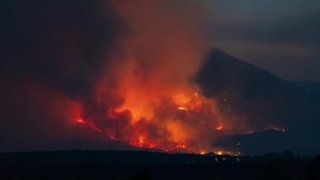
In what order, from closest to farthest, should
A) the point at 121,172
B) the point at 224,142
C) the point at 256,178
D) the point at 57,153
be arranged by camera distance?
the point at 256,178 → the point at 121,172 → the point at 57,153 → the point at 224,142

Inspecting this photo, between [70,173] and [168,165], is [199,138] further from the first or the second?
[70,173]

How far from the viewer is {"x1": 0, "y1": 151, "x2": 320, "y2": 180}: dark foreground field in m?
101

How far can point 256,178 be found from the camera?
100 m

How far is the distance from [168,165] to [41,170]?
77.9 ft

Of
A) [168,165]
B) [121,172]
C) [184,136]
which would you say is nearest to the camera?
[121,172]

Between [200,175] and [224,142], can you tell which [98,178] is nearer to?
[200,175]

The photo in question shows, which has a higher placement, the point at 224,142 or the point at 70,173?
the point at 224,142

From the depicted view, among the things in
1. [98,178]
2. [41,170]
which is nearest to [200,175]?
[98,178]

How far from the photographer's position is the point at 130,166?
111750mm

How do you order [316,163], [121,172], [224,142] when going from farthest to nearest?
[224,142] → [121,172] → [316,163]

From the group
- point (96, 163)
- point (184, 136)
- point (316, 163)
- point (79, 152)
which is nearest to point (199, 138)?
point (184, 136)

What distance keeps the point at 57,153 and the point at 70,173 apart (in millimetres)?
25685

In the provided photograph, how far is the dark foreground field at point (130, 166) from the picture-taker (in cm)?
10062

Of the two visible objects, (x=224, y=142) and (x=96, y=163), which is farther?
(x=224, y=142)
